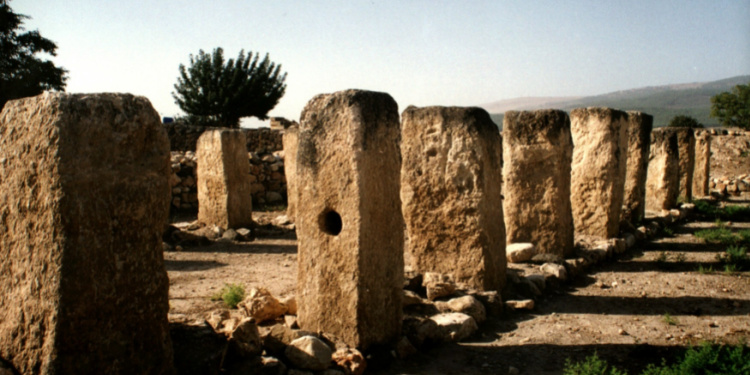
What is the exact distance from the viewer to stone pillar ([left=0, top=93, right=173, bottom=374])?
2977 mm

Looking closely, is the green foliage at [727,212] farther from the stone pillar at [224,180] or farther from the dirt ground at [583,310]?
the stone pillar at [224,180]

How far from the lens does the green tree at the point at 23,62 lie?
786 inches

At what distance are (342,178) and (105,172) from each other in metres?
1.77

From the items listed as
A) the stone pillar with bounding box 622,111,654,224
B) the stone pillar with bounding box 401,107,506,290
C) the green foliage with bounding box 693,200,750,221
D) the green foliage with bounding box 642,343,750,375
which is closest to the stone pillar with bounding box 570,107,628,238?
the stone pillar with bounding box 622,111,654,224

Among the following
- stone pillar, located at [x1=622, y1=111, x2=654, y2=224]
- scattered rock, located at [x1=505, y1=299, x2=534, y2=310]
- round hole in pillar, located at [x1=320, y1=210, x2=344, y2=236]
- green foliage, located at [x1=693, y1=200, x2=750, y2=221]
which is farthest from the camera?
green foliage, located at [x1=693, y1=200, x2=750, y2=221]

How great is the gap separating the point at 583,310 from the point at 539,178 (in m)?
2.21

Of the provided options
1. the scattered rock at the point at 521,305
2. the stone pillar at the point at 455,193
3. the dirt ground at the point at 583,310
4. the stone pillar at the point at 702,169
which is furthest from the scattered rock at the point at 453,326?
the stone pillar at the point at 702,169

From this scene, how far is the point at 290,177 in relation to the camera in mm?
11297

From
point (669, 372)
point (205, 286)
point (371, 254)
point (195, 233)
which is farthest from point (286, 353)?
point (195, 233)

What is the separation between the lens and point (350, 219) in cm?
443

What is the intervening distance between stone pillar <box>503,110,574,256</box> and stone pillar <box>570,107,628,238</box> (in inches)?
56.5

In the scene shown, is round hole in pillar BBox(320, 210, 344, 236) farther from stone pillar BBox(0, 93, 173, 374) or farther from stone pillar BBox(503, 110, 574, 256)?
stone pillar BBox(503, 110, 574, 256)

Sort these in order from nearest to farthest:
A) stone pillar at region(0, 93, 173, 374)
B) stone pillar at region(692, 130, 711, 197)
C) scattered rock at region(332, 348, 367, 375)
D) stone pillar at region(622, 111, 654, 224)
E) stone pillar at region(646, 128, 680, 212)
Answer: stone pillar at region(0, 93, 173, 374), scattered rock at region(332, 348, 367, 375), stone pillar at region(622, 111, 654, 224), stone pillar at region(646, 128, 680, 212), stone pillar at region(692, 130, 711, 197)

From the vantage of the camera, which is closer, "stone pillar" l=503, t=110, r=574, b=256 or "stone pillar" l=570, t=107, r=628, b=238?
"stone pillar" l=503, t=110, r=574, b=256
